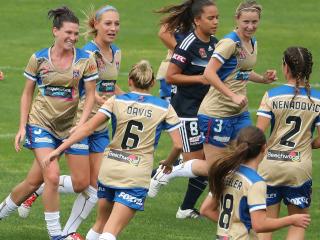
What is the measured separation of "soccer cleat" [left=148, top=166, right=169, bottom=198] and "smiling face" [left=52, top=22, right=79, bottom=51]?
246 centimetres

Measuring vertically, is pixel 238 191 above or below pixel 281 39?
above

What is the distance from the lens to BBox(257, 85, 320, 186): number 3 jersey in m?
10.6

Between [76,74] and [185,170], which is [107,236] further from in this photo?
[185,170]

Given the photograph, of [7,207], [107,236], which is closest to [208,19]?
[7,207]

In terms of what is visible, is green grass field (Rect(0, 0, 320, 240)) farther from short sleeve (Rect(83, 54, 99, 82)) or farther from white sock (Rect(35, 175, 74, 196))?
short sleeve (Rect(83, 54, 99, 82))

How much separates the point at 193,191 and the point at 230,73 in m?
1.53

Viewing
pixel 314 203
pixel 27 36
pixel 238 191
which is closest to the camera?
pixel 238 191

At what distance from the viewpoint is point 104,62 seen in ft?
41.4

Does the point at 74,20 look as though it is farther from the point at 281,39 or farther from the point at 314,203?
the point at 281,39

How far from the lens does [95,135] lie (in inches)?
490

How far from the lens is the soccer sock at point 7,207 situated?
12.3 metres

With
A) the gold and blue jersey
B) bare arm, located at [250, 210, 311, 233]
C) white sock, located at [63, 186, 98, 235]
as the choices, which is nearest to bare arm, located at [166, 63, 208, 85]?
the gold and blue jersey

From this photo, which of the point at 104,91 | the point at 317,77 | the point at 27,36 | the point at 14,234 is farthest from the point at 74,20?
the point at 27,36

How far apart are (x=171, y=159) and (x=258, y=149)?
1.66 metres
